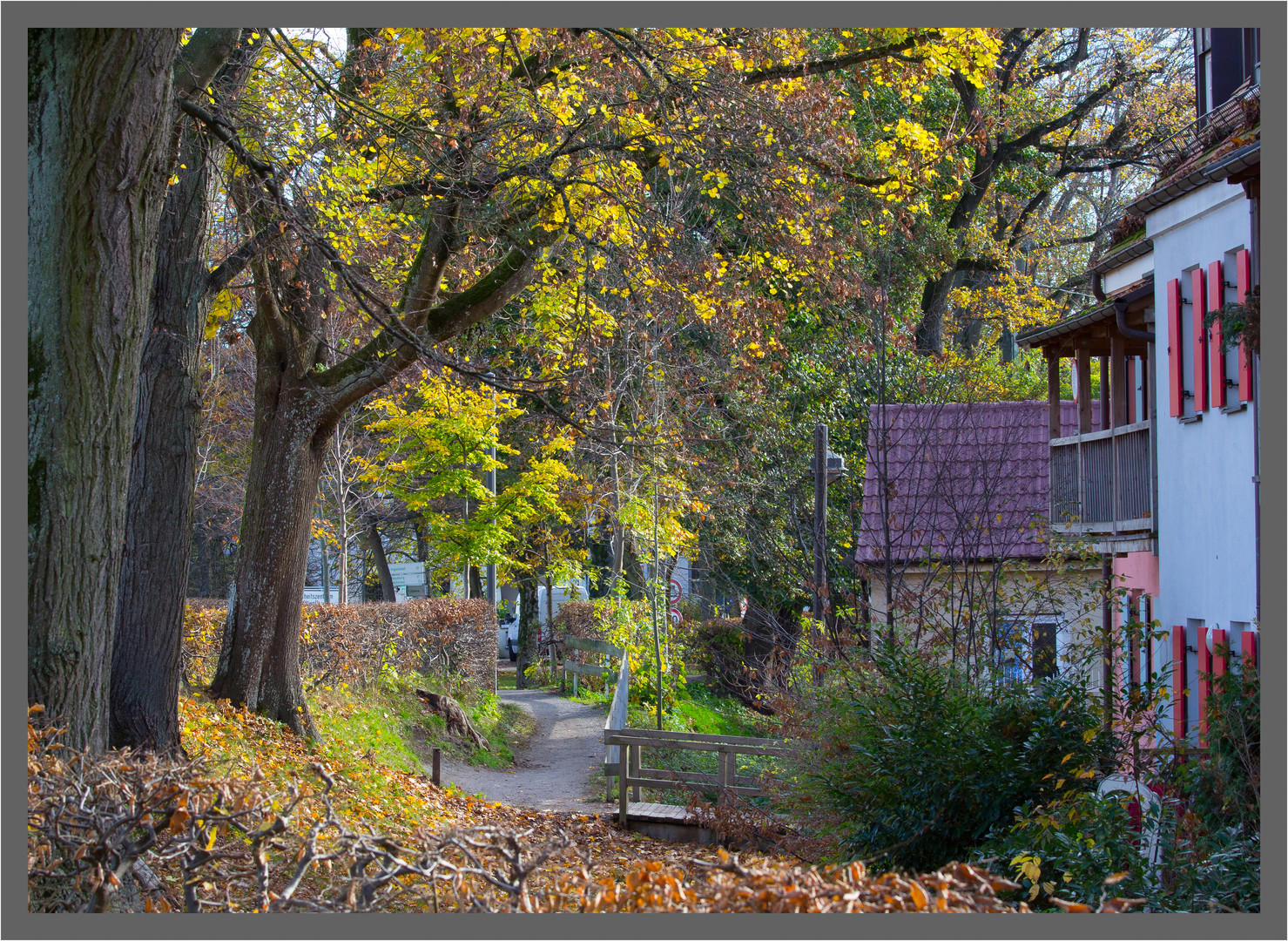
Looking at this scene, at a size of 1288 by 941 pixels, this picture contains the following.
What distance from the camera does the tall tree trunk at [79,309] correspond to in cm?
567

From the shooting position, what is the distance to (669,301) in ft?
41.0

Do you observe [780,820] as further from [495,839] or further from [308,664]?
[308,664]

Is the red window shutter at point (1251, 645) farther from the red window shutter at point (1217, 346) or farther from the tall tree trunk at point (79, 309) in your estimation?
the tall tree trunk at point (79, 309)

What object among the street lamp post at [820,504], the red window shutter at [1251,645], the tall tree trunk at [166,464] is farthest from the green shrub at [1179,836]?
the tall tree trunk at [166,464]

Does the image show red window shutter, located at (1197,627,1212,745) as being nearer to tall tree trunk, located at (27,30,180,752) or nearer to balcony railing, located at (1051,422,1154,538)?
balcony railing, located at (1051,422,1154,538)

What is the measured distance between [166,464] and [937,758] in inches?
271

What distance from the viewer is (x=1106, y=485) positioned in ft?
43.3

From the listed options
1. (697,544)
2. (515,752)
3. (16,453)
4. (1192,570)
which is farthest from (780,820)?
(697,544)

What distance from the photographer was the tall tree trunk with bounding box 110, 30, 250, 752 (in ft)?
29.9

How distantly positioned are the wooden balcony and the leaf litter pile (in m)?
8.41

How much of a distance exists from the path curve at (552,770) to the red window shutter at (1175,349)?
8.64 metres

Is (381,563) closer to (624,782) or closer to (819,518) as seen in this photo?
(624,782)

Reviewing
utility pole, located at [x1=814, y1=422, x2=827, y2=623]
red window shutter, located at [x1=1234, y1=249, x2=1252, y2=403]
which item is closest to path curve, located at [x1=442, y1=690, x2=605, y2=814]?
utility pole, located at [x1=814, y1=422, x2=827, y2=623]
